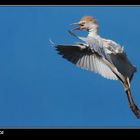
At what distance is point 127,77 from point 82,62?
31 centimetres

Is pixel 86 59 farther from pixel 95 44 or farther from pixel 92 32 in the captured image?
pixel 95 44

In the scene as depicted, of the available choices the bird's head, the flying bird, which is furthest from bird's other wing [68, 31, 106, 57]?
the bird's head

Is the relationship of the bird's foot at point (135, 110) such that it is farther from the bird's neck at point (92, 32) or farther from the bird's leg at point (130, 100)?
the bird's neck at point (92, 32)

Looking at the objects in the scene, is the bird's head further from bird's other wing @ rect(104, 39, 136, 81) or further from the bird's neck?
bird's other wing @ rect(104, 39, 136, 81)

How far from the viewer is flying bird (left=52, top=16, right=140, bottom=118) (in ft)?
14.5

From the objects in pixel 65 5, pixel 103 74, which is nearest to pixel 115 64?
pixel 103 74

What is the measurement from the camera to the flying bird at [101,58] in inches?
174

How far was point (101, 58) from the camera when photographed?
4.57 m

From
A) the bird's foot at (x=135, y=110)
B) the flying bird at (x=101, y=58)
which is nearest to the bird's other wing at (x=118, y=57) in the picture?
the flying bird at (x=101, y=58)

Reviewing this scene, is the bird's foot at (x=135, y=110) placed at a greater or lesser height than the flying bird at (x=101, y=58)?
lesser

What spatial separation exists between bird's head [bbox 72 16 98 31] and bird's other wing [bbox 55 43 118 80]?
139mm

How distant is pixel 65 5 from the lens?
13.6ft

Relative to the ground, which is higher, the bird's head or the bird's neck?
the bird's head

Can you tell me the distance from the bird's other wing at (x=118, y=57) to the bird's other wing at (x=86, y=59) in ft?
0.32
